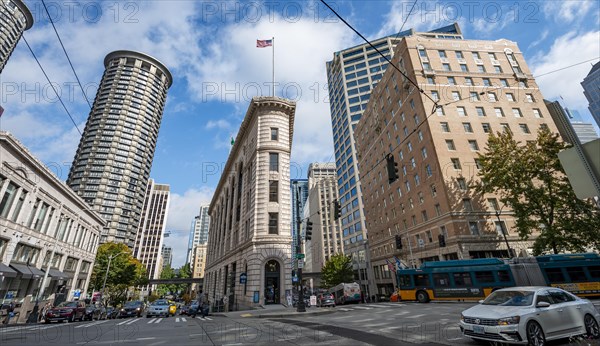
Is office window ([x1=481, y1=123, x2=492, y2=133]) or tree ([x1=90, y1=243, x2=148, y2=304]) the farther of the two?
tree ([x1=90, y1=243, x2=148, y2=304])

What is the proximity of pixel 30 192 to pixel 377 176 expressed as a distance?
49.8 m

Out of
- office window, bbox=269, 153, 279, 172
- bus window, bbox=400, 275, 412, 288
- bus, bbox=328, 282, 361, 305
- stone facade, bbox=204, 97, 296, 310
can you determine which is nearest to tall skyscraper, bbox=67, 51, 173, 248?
stone facade, bbox=204, 97, 296, 310

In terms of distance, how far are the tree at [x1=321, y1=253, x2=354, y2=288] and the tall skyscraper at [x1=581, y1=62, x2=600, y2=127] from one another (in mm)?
160996

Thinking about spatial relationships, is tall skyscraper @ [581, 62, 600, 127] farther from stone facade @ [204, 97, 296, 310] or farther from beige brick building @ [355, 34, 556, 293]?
stone facade @ [204, 97, 296, 310]

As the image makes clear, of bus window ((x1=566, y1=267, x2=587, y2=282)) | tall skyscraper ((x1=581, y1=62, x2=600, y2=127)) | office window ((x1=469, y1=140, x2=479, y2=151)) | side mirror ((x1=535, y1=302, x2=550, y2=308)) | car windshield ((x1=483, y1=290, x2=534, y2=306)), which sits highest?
tall skyscraper ((x1=581, y1=62, x2=600, y2=127))

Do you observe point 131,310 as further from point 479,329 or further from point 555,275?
point 555,275

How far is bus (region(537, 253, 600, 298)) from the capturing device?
20.3 metres

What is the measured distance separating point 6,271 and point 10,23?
96317 millimetres

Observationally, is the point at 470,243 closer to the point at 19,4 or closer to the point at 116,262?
the point at 116,262

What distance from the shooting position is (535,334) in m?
6.71

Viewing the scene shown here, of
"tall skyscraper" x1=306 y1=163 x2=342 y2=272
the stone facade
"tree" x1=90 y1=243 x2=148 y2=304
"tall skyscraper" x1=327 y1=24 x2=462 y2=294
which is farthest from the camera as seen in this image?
"tall skyscraper" x1=306 y1=163 x2=342 y2=272

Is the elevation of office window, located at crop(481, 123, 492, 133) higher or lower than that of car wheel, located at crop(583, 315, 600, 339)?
higher

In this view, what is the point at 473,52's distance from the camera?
4591 cm

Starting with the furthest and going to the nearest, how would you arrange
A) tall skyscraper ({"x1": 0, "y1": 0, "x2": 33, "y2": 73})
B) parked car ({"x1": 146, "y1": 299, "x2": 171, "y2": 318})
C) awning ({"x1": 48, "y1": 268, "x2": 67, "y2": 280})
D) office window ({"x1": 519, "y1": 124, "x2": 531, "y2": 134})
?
tall skyscraper ({"x1": 0, "y1": 0, "x2": 33, "y2": 73}) < office window ({"x1": 519, "y1": 124, "x2": 531, "y2": 134}) < awning ({"x1": 48, "y1": 268, "x2": 67, "y2": 280}) < parked car ({"x1": 146, "y1": 299, "x2": 171, "y2": 318})
